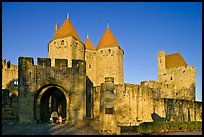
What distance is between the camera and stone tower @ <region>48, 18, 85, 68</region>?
133 ft

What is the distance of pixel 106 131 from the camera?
16.9 meters

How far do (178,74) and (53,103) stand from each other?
3055 centimetres

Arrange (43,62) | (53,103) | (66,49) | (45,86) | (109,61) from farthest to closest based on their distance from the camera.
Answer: (109,61)
(66,49)
(53,103)
(43,62)
(45,86)

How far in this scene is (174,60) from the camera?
55.2 metres

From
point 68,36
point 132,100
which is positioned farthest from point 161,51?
point 132,100

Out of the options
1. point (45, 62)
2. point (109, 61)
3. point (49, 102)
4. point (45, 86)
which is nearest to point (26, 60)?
point (45, 62)

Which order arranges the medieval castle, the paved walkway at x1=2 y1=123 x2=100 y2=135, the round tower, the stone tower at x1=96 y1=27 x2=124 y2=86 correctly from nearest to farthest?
1. the paved walkway at x1=2 y1=123 x2=100 y2=135
2. the medieval castle
3. the stone tower at x1=96 y1=27 x2=124 y2=86
4. the round tower

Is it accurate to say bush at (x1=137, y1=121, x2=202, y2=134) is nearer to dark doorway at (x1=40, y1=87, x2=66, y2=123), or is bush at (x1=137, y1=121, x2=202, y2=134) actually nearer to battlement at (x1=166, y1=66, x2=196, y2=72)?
dark doorway at (x1=40, y1=87, x2=66, y2=123)

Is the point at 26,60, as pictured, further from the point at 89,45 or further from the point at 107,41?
the point at 89,45

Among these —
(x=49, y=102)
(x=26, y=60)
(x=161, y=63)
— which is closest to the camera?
(x=26, y=60)

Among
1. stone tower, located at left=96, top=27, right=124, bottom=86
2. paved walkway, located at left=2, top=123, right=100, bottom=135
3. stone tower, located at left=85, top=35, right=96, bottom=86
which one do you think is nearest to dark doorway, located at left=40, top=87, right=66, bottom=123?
paved walkway, located at left=2, top=123, right=100, bottom=135

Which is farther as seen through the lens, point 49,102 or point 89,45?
point 89,45

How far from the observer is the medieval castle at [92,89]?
22172 mm

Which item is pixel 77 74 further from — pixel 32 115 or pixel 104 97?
pixel 104 97
